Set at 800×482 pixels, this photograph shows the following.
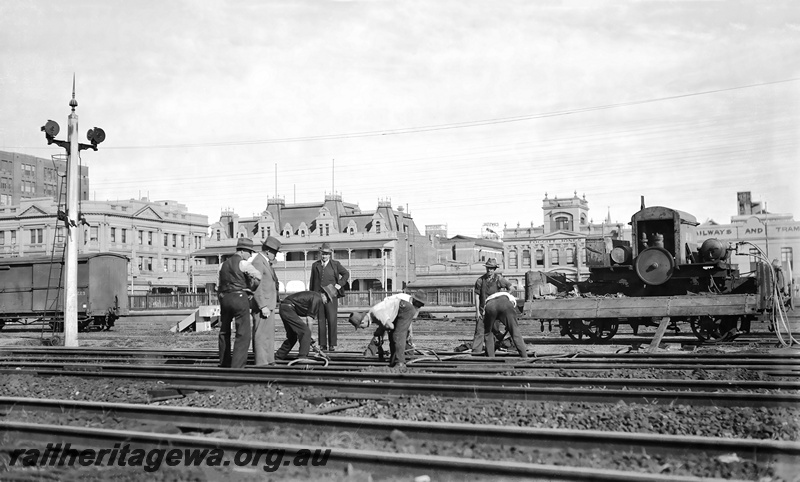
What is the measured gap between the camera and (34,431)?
656cm

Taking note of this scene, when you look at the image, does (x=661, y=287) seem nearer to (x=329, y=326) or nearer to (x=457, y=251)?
(x=329, y=326)

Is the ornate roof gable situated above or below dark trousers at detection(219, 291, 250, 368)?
above

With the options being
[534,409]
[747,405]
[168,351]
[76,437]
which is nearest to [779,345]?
[747,405]

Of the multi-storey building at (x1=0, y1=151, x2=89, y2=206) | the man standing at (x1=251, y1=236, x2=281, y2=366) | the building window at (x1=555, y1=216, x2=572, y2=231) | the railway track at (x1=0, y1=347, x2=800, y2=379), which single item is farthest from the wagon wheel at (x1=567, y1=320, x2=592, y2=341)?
the multi-storey building at (x1=0, y1=151, x2=89, y2=206)

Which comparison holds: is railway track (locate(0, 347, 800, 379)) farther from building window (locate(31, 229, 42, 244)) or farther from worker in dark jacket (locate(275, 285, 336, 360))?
building window (locate(31, 229, 42, 244))

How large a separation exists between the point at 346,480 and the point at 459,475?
782 millimetres

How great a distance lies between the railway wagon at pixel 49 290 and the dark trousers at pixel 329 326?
18178mm

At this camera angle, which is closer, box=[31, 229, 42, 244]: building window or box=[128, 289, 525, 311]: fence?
box=[128, 289, 525, 311]: fence

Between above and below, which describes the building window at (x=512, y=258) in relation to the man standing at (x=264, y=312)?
above

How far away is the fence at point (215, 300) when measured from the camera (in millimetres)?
42662

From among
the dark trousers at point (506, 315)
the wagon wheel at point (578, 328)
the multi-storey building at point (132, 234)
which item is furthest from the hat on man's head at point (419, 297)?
the multi-storey building at point (132, 234)

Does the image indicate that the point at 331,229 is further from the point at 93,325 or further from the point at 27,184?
the point at 93,325

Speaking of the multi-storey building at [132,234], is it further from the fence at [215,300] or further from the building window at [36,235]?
the fence at [215,300]

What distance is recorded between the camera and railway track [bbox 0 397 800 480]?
202 inches
